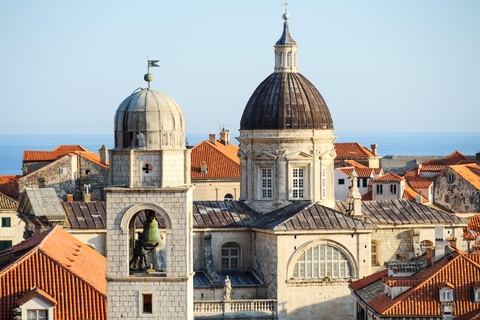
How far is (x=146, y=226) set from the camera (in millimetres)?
38656

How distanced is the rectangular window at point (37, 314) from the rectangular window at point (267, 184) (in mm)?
24925

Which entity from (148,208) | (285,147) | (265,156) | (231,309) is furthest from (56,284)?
(285,147)

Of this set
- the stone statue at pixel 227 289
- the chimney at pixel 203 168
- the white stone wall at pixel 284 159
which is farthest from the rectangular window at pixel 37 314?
the chimney at pixel 203 168

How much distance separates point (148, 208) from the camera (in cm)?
3722

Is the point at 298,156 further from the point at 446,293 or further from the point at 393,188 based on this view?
the point at 393,188

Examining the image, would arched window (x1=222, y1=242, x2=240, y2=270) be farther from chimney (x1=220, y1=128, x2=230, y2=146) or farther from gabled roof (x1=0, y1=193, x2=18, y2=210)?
chimney (x1=220, y1=128, x2=230, y2=146)

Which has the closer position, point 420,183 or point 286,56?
point 286,56

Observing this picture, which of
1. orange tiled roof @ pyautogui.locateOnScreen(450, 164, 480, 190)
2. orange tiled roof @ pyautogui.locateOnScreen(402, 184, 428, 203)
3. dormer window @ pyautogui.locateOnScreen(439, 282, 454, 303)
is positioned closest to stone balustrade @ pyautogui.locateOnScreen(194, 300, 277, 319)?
dormer window @ pyautogui.locateOnScreen(439, 282, 454, 303)

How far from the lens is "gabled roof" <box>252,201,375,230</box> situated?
59938 millimetres

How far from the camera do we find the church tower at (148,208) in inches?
1458

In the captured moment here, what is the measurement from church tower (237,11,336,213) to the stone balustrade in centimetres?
822

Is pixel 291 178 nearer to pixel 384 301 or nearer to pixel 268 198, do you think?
pixel 268 198

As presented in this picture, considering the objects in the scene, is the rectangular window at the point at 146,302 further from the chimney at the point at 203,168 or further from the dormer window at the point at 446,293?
the chimney at the point at 203,168

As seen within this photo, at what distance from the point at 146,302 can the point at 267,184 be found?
94.0 feet
